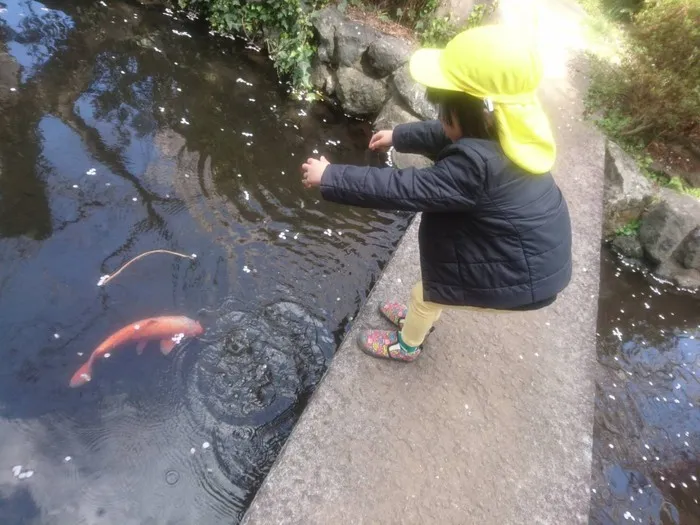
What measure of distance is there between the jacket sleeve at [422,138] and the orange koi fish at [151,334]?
→ 1.88m

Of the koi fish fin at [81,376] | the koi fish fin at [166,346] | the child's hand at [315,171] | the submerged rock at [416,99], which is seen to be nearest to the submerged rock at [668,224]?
the submerged rock at [416,99]

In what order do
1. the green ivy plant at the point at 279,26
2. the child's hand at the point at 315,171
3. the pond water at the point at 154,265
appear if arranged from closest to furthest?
1. the child's hand at the point at 315,171
2. the pond water at the point at 154,265
3. the green ivy plant at the point at 279,26

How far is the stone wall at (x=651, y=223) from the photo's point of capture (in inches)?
203

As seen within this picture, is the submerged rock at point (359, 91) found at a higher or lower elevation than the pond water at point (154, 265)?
higher

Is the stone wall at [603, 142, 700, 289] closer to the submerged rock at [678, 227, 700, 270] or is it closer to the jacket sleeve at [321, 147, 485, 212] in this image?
the submerged rock at [678, 227, 700, 270]

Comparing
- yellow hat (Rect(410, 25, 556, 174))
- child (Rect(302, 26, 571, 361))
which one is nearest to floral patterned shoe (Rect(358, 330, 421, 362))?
Answer: child (Rect(302, 26, 571, 361))

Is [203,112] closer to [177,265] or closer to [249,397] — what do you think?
[177,265]

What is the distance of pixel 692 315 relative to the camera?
5.04m

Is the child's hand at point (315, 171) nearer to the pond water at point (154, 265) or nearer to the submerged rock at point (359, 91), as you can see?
the pond water at point (154, 265)

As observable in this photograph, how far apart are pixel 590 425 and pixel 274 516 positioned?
1.94 metres

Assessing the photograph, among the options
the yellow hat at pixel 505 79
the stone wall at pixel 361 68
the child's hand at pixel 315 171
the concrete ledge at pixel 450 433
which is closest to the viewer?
the yellow hat at pixel 505 79

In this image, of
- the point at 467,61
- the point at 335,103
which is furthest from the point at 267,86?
the point at 467,61

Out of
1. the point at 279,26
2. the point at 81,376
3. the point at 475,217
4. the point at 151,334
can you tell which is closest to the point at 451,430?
the point at 475,217

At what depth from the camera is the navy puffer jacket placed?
1.92 metres
